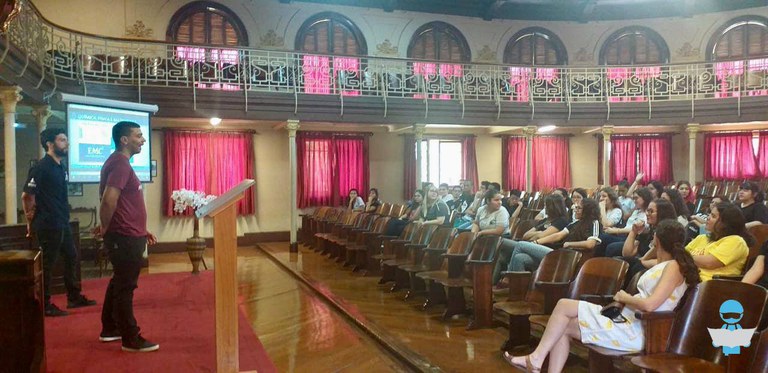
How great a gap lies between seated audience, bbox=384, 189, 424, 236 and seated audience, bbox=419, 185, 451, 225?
0.41ft

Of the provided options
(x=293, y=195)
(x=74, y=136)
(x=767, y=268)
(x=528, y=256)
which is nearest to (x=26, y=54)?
(x=74, y=136)

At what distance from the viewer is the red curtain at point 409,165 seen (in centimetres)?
1312

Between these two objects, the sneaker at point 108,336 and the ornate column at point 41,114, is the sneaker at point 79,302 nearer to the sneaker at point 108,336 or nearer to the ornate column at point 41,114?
the sneaker at point 108,336

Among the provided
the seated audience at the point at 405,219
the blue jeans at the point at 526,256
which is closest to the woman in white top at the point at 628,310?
the blue jeans at the point at 526,256

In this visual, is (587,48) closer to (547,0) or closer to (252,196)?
(547,0)

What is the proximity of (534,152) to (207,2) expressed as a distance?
8489 millimetres

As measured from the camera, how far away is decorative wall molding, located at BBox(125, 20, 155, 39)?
1179cm

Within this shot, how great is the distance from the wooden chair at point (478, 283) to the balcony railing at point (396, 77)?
6.19 metres

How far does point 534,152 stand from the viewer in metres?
14.1

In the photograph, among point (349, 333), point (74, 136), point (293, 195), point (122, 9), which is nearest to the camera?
point (349, 333)

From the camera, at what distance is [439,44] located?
14.4 m

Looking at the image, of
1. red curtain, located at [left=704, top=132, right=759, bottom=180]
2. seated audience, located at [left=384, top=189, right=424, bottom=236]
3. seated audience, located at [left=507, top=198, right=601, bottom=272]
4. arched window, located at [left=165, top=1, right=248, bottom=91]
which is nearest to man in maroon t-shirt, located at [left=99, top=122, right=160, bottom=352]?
seated audience, located at [left=507, top=198, right=601, bottom=272]

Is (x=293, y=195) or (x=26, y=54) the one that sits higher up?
(x=26, y=54)

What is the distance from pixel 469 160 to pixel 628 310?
10680mm
